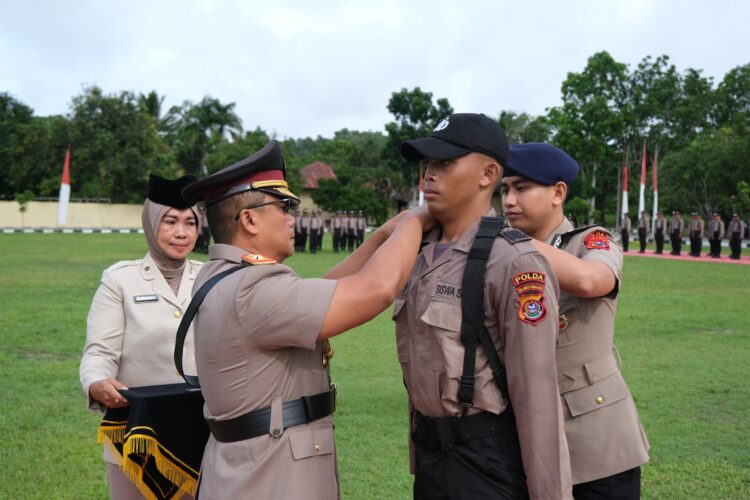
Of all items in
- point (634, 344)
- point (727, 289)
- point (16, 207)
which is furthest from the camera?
point (16, 207)

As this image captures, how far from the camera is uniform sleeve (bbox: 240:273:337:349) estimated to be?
7.02ft

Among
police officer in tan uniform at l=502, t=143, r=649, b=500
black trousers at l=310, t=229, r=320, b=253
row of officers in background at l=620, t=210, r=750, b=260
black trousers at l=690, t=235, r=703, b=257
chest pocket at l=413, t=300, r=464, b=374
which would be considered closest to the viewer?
chest pocket at l=413, t=300, r=464, b=374

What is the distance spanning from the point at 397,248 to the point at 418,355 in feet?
1.14

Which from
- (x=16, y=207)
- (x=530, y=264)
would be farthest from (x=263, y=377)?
(x=16, y=207)

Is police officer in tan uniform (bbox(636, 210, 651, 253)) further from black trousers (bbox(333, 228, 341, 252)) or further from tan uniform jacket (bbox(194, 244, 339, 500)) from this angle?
tan uniform jacket (bbox(194, 244, 339, 500))

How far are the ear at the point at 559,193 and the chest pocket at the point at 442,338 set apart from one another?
0.88 m

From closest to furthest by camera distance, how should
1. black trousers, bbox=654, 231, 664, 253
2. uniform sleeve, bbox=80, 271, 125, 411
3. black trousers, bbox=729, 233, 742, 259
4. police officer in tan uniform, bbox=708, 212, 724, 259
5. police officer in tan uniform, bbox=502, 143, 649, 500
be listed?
police officer in tan uniform, bbox=502, 143, 649, 500 < uniform sleeve, bbox=80, 271, 125, 411 < black trousers, bbox=729, 233, 742, 259 < police officer in tan uniform, bbox=708, 212, 724, 259 < black trousers, bbox=654, 231, 664, 253

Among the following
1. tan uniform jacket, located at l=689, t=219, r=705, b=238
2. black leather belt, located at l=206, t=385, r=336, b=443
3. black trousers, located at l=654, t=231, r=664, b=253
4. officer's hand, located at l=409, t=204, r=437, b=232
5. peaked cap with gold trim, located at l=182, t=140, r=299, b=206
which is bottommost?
black leather belt, located at l=206, t=385, r=336, b=443

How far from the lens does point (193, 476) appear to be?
3.03 meters

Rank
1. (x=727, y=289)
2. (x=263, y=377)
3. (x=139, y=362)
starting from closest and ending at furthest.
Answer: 1. (x=263, y=377)
2. (x=139, y=362)
3. (x=727, y=289)

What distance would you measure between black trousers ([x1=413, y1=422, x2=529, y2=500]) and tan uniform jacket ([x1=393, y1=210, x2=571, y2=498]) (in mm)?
92

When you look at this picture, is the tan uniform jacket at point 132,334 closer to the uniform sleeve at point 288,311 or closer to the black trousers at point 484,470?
the uniform sleeve at point 288,311

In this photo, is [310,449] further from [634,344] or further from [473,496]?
[634,344]

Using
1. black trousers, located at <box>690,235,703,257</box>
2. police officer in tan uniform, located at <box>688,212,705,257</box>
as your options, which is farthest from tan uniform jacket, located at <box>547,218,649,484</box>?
black trousers, located at <box>690,235,703,257</box>
